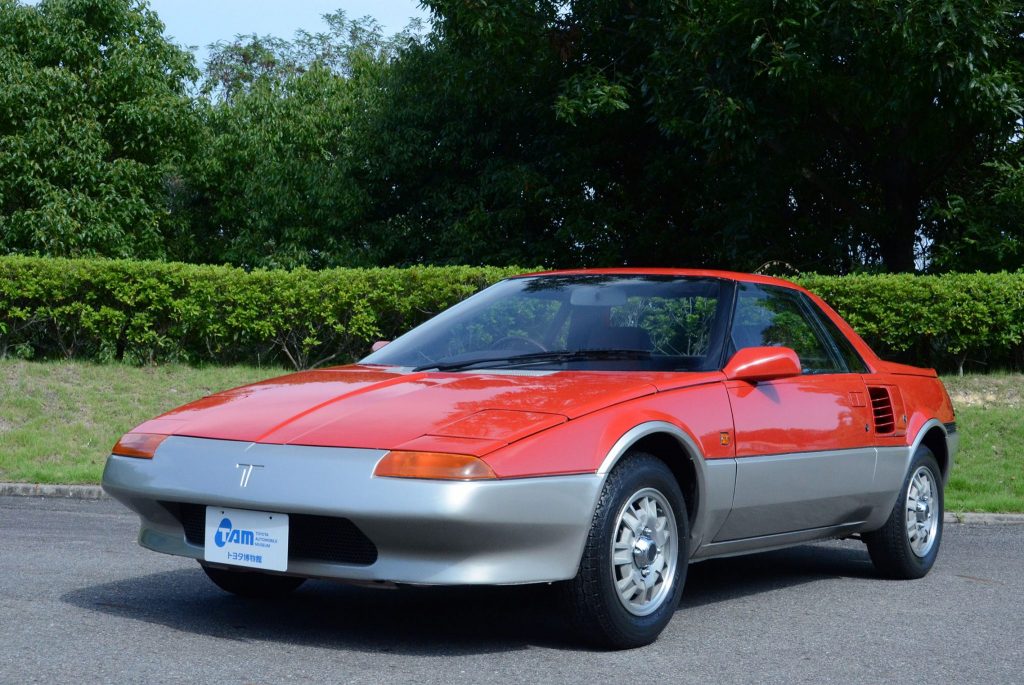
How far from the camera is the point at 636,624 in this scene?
489 cm

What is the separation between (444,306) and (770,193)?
5639 millimetres

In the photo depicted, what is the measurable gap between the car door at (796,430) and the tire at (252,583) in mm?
1961

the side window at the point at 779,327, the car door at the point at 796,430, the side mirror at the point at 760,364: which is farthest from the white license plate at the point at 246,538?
the side window at the point at 779,327

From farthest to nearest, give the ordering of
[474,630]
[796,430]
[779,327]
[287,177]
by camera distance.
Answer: [287,177], [779,327], [796,430], [474,630]

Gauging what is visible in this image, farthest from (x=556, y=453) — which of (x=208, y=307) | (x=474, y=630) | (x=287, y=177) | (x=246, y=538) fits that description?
(x=287, y=177)

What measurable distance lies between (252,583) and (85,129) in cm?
2137

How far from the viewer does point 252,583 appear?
577 centimetres

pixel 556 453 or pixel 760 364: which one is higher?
pixel 760 364

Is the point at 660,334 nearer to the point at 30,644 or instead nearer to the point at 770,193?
the point at 30,644

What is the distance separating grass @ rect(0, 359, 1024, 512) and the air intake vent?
3.55 m

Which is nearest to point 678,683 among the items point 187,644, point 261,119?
point 187,644

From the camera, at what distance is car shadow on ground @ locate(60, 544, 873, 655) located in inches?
196

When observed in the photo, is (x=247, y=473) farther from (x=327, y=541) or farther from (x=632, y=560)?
(x=632, y=560)

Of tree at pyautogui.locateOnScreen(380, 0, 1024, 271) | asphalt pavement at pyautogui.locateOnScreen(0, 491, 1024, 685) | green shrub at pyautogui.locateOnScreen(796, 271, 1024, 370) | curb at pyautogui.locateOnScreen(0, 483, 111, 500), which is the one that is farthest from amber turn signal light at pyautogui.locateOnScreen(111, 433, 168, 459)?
tree at pyautogui.locateOnScreen(380, 0, 1024, 271)
